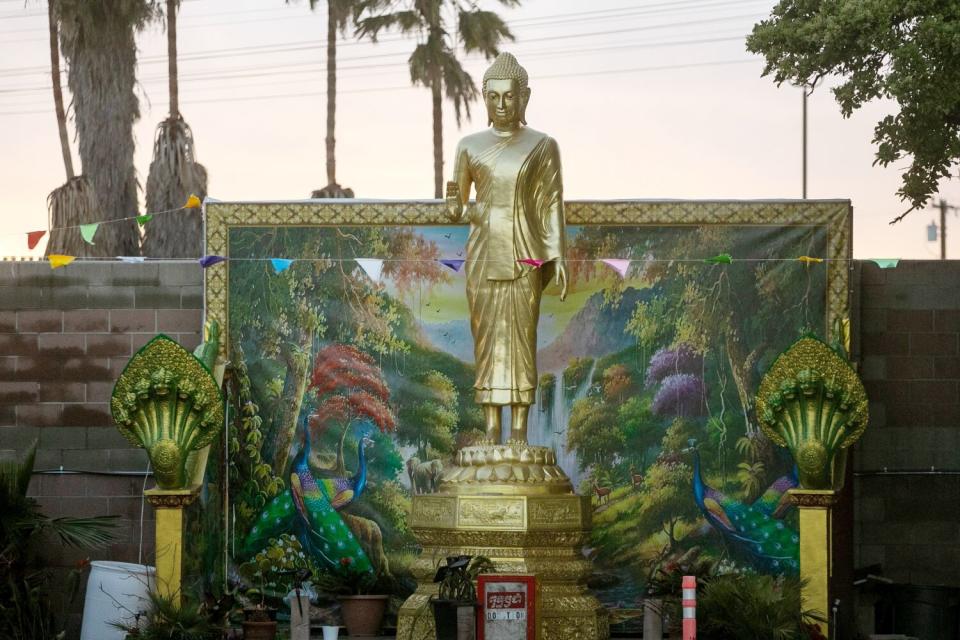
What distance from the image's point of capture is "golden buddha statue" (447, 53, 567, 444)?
1498 centimetres

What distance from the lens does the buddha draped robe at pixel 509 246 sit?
49.2 feet

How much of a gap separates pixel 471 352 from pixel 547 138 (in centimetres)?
205

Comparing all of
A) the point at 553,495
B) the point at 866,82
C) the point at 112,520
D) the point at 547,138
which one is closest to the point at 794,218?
the point at 866,82

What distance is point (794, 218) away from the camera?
52.5ft

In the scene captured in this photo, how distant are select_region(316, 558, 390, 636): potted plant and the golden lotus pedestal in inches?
43.2

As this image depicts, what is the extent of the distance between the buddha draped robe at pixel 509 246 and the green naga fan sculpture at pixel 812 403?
71.5 inches

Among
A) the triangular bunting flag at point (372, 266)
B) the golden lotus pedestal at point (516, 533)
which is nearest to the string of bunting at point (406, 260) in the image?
the triangular bunting flag at point (372, 266)

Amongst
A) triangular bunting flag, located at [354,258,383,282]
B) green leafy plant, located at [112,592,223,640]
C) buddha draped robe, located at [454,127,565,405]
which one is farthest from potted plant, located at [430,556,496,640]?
triangular bunting flag, located at [354,258,383,282]

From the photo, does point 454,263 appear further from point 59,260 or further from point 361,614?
point 59,260

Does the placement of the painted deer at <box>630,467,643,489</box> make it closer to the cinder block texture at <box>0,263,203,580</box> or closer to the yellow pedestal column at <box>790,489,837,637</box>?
the yellow pedestal column at <box>790,489,837,637</box>

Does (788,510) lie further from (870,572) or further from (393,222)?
(393,222)

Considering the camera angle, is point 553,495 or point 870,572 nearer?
point 553,495

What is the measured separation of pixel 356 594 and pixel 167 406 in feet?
7.42

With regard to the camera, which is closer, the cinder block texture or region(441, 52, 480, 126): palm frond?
the cinder block texture
